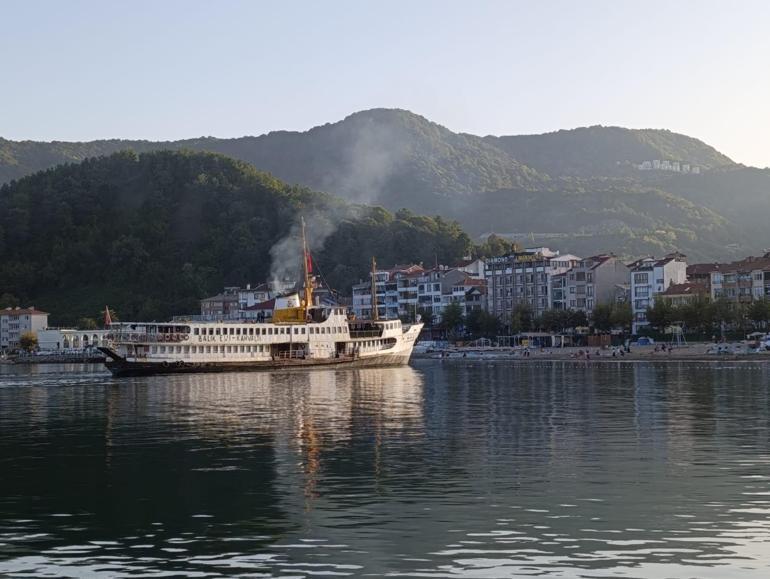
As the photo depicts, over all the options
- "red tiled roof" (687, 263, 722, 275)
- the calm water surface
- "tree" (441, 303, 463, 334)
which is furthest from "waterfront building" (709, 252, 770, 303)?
the calm water surface

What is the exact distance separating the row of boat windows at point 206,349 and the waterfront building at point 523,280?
57134 mm

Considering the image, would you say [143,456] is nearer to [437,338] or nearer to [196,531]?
[196,531]

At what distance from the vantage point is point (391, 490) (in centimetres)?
2561

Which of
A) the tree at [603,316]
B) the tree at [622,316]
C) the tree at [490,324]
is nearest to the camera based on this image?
the tree at [622,316]

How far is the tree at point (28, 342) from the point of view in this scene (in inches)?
6924

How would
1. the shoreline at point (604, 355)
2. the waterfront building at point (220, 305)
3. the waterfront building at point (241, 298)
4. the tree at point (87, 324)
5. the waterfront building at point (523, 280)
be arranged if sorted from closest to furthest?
the shoreline at point (604, 355), the waterfront building at point (523, 280), the tree at point (87, 324), the waterfront building at point (241, 298), the waterfront building at point (220, 305)

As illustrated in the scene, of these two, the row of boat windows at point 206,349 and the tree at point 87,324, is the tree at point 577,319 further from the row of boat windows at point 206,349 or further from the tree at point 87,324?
the tree at point 87,324

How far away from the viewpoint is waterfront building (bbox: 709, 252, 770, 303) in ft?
424

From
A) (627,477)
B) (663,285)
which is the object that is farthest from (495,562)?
(663,285)

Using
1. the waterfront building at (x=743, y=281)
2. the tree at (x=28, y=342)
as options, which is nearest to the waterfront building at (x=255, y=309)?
the tree at (x=28, y=342)

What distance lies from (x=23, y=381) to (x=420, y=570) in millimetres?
73643

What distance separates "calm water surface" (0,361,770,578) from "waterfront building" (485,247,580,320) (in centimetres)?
9936

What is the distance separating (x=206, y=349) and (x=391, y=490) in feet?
241

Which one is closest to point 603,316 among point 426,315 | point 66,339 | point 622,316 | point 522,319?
point 622,316
